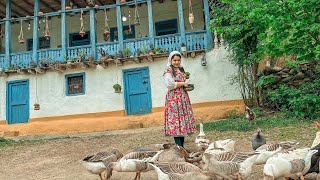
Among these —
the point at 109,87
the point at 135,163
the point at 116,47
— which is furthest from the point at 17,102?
the point at 135,163

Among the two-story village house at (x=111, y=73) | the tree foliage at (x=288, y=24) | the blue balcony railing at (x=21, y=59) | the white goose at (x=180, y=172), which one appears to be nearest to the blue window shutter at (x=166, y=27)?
the two-story village house at (x=111, y=73)

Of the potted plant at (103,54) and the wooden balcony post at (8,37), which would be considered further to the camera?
the wooden balcony post at (8,37)

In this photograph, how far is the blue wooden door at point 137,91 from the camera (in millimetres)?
13133

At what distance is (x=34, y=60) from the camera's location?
13891mm

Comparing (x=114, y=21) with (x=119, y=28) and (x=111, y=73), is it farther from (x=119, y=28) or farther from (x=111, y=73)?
(x=111, y=73)

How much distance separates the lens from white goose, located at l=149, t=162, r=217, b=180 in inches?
145

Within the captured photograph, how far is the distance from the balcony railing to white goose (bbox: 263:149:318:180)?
8.98 m

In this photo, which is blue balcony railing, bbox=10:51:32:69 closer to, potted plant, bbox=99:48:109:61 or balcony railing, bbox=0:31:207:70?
balcony railing, bbox=0:31:207:70

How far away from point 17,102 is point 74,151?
7029 millimetres

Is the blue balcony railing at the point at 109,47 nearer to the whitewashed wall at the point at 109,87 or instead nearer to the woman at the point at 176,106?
the whitewashed wall at the point at 109,87

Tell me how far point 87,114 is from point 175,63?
853cm

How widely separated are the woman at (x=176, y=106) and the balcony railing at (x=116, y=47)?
23.2 feet

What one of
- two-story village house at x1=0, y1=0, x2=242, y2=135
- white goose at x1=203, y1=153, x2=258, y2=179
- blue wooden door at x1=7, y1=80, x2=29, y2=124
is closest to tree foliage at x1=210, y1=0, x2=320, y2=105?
white goose at x1=203, y1=153, x2=258, y2=179

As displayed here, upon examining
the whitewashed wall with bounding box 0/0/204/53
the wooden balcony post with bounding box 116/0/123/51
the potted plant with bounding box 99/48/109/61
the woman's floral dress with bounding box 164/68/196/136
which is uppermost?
the whitewashed wall with bounding box 0/0/204/53
